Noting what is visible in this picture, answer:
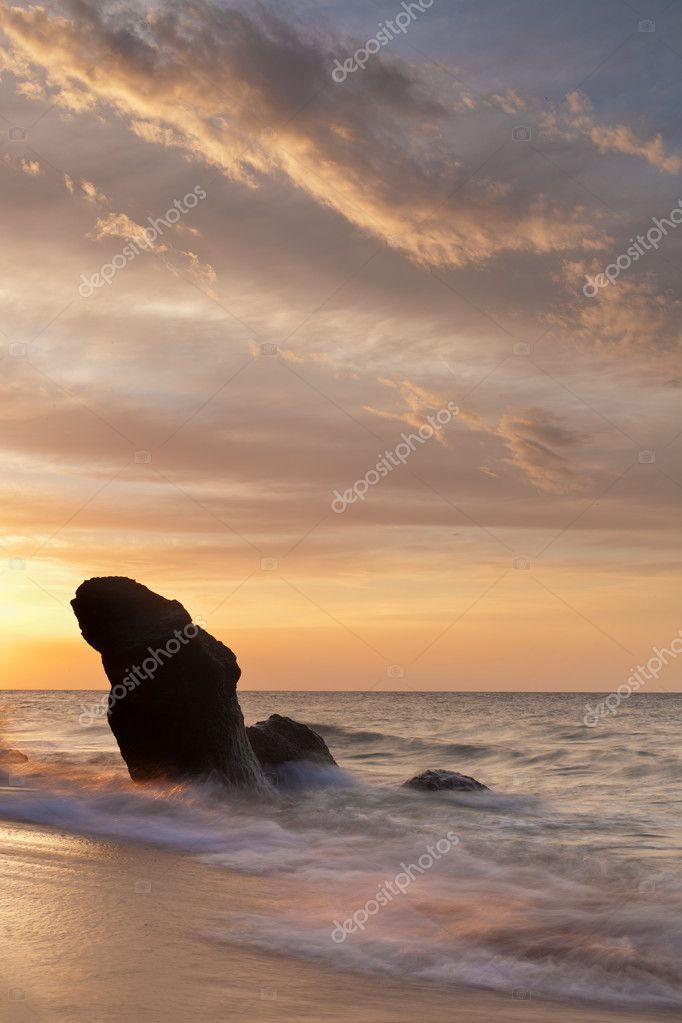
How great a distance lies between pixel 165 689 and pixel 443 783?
339 inches

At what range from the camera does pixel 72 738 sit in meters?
44.0

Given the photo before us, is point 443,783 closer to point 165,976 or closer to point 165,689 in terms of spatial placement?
point 165,689

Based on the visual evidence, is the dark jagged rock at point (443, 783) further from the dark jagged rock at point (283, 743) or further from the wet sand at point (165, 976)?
the wet sand at point (165, 976)

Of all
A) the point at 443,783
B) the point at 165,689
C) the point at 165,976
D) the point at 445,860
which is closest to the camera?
the point at 165,976

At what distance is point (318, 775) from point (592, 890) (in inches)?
480

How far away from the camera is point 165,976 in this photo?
7066 mm

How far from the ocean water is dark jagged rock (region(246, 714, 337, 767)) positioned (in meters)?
0.52

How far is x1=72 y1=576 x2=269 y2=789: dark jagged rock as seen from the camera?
65.3 feet

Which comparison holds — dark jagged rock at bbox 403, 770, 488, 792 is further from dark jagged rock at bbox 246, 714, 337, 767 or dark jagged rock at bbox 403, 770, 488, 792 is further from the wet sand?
the wet sand

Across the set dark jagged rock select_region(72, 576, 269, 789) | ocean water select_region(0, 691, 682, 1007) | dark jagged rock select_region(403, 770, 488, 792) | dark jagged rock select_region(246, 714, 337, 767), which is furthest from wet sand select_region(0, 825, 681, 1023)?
dark jagged rock select_region(403, 770, 488, 792)

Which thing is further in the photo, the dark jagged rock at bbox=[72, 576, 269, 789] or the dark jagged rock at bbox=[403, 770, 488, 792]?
the dark jagged rock at bbox=[403, 770, 488, 792]

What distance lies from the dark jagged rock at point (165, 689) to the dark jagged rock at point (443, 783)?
5.46 meters

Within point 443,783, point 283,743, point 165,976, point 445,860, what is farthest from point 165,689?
point 165,976

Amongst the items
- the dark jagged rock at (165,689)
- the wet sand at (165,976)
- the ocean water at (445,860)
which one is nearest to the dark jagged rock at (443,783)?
the ocean water at (445,860)
